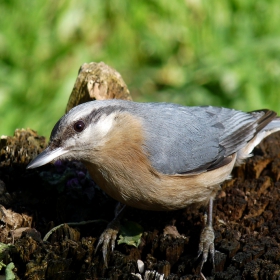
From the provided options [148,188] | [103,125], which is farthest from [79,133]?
[148,188]

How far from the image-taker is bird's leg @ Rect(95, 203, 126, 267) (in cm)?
371

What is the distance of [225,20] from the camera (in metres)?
7.80

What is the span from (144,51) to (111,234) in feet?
15.0

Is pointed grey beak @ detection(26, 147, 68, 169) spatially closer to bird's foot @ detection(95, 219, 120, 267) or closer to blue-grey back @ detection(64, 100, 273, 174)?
blue-grey back @ detection(64, 100, 273, 174)

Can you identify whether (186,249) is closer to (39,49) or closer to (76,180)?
(76,180)

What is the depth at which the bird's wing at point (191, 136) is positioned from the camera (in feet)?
13.2

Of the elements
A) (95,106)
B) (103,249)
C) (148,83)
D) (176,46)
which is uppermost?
(176,46)

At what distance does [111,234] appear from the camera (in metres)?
3.94

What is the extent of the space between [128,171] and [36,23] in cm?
422

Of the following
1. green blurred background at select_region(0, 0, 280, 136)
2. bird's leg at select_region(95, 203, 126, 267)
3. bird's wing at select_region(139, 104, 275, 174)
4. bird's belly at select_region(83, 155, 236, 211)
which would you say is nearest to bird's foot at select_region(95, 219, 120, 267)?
bird's leg at select_region(95, 203, 126, 267)

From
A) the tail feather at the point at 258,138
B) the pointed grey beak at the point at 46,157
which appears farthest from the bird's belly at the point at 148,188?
the tail feather at the point at 258,138

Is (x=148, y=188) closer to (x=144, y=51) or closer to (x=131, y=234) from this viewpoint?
(x=131, y=234)

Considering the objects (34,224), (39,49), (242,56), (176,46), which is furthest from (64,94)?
(34,224)

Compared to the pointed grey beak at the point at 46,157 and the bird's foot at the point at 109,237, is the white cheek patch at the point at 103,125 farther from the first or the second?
the bird's foot at the point at 109,237
